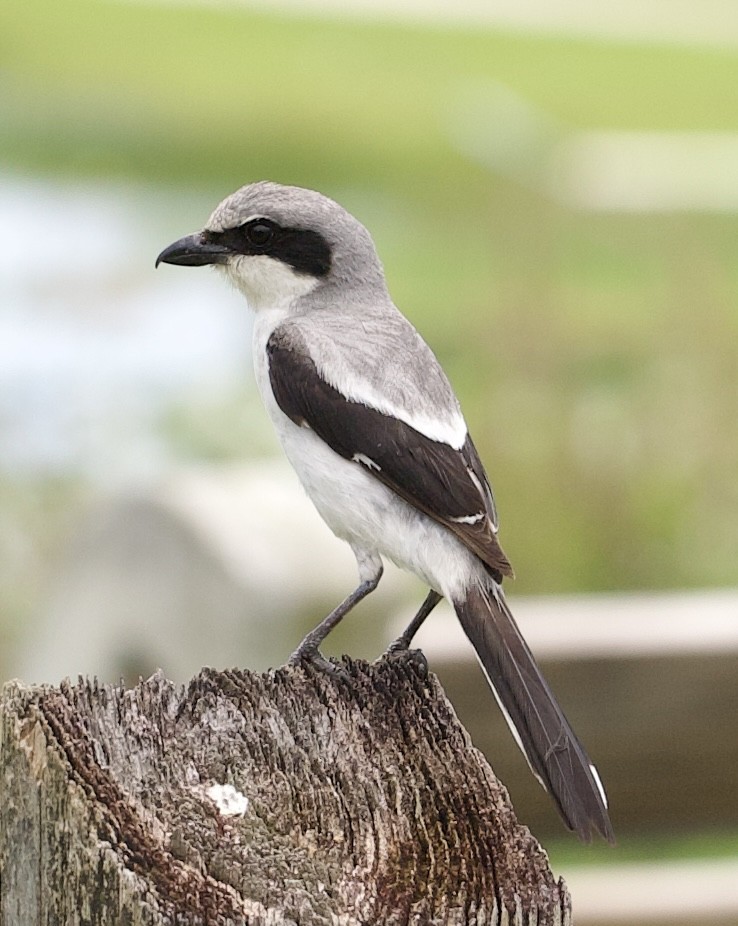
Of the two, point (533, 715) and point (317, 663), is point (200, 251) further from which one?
point (533, 715)

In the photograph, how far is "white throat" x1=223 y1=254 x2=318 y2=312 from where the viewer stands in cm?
348

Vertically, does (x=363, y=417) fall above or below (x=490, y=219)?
below

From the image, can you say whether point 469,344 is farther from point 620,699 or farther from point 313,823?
point 313,823

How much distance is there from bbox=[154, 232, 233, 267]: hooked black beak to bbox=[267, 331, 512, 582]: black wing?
0.44m

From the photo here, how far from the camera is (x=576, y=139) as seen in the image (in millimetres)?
18141

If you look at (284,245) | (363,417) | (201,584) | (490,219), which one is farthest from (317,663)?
(490,219)

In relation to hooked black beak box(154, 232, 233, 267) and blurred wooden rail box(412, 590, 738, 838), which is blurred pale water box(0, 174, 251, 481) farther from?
blurred wooden rail box(412, 590, 738, 838)

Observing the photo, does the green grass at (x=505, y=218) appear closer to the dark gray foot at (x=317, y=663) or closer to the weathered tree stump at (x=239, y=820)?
the dark gray foot at (x=317, y=663)

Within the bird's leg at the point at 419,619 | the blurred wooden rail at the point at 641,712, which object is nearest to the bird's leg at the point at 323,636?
the bird's leg at the point at 419,619

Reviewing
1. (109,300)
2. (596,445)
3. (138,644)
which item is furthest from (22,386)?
(138,644)

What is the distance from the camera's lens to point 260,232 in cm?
344

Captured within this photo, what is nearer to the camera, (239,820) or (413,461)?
(239,820)

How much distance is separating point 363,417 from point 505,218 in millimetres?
10314

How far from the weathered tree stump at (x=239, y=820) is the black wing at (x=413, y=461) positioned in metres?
0.87
